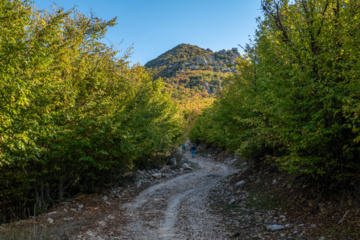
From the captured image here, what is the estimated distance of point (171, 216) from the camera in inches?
392

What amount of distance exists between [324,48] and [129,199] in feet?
39.8

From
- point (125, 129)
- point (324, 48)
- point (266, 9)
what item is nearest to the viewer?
point (324, 48)

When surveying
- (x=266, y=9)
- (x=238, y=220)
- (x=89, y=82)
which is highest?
(x=266, y=9)

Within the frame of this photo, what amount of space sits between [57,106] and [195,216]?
7.44 metres

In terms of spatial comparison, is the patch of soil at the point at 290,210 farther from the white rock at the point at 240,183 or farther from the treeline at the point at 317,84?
the white rock at the point at 240,183

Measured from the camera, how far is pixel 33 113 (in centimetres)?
691

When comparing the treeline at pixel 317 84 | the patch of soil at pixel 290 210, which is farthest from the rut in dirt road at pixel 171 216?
the treeline at pixel 317 84

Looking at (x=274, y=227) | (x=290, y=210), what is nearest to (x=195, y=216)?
(x=274, y=227)

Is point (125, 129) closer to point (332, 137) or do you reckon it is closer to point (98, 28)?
point (98, 28)

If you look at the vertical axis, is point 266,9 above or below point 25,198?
above

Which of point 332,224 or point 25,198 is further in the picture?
point 25,198

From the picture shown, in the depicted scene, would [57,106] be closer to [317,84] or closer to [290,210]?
[317,84]

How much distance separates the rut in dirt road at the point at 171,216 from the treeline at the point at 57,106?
2976 millimetres

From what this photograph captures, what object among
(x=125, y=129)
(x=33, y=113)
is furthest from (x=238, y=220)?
(x=33, y=113)
